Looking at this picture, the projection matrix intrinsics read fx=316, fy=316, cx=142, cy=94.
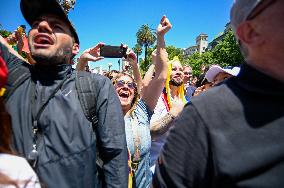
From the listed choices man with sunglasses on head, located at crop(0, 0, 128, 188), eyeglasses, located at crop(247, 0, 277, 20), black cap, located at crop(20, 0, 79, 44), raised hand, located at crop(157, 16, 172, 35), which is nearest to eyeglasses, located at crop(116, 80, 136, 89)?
raised hand, located at crop(157, 16, 172, 35)

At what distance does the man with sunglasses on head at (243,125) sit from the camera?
48.1 inches

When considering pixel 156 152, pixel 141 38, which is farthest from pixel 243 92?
pixel 141 38

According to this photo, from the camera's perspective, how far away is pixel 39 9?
243 cm

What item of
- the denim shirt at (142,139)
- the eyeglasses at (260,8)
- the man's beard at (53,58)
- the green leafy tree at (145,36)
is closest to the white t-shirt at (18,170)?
the man's beard at (53,58)

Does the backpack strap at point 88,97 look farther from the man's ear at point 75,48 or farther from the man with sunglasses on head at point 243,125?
the man with sunglasses on head at point 243,125

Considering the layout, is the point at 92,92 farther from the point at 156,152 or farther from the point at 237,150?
the point at 156,152

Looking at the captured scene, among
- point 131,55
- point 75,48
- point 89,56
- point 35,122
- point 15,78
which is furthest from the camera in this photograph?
point 131,55

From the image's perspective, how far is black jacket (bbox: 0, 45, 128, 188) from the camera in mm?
2029

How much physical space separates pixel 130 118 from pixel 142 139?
0.97 ft

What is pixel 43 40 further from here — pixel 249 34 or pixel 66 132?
pixel 249 34

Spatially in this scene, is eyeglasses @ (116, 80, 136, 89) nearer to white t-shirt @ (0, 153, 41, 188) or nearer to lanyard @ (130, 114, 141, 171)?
lanyard @ (130, 114, 141, 171)

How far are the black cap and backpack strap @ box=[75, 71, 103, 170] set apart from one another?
48 centimetres

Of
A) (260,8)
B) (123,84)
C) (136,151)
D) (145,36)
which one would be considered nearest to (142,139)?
(136,151)

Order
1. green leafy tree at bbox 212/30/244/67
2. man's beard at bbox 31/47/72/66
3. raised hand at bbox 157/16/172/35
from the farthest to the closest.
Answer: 1. green leafy tree at bbox 212/30/244/67
2. raised hand at bbox 157/16/172/35
3. man's beard at bbox 31/47/72/66
